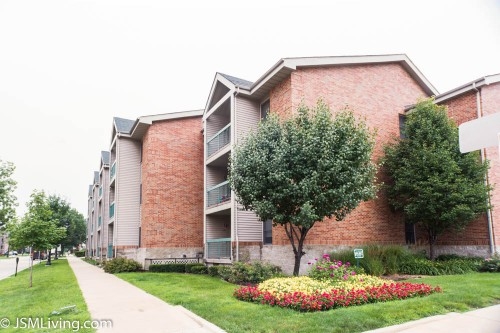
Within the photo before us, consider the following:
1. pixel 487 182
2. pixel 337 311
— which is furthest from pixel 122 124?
pixel 337 311

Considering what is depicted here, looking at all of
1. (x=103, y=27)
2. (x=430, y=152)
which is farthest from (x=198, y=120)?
(x=103, y=27)

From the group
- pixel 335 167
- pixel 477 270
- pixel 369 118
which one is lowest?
pixel 477 270

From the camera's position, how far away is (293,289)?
372 inches

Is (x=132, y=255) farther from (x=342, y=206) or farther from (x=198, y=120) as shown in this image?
(x=342, y=206)

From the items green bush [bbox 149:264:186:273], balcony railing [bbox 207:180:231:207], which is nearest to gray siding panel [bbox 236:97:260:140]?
balcony railing [bbox 207:180:231:207]

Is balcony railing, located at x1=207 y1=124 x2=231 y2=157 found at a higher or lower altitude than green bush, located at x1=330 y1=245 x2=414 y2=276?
higher

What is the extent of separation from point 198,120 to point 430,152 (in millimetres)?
15034

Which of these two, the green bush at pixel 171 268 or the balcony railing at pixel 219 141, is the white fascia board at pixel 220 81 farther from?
the green bush at pixel 171 268

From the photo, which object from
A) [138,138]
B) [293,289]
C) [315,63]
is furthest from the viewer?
[138,138]

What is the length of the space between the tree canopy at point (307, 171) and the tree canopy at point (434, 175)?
12.9 feet

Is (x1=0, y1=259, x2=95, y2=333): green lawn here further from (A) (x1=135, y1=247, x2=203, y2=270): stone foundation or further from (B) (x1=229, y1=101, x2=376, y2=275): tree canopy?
(A) (x1=135, y1=247, x2=203, y2=270): stone foundation

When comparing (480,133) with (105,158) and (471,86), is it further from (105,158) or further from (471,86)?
(105,158)

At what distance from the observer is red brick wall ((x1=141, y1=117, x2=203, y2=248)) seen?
77.0ft

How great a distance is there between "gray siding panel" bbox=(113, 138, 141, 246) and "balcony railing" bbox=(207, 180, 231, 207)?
8127 mm
